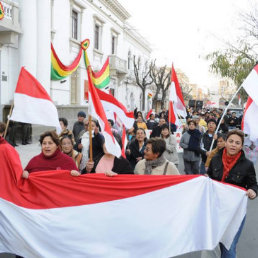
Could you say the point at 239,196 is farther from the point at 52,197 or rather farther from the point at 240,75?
the point at 240,75

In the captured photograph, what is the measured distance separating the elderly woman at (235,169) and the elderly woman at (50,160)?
163cm

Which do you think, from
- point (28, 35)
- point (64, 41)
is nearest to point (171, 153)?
point (28, 35)

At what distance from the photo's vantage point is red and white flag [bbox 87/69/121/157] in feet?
12.3

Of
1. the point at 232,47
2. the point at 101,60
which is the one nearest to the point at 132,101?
the point at 101,60

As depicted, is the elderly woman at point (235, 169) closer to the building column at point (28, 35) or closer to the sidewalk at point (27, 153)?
the sidewalk at point (27, 153)

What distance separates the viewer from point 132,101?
35.5m

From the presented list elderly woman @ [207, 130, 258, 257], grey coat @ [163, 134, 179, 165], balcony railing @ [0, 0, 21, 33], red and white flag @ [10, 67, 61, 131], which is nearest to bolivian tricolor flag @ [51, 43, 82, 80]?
balcony railing @ [0, 0, 21, 33]

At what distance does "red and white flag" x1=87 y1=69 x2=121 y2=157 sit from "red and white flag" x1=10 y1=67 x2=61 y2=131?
22.8 inches

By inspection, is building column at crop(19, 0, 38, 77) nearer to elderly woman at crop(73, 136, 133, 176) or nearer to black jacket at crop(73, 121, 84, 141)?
black jacket at crop(73, 121, 84, 141)

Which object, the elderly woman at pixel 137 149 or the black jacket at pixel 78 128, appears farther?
the black jacket at pixel 78 128

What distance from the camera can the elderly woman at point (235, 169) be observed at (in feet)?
11.1

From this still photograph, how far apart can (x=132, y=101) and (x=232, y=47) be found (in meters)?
22.1

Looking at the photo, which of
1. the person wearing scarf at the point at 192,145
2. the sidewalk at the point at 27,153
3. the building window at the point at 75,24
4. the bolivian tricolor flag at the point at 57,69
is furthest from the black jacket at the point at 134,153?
the building window at the point at 75,24

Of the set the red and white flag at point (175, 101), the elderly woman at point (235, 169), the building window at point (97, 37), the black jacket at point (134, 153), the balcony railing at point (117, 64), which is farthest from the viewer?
the balcony railing at point (117, 64)
